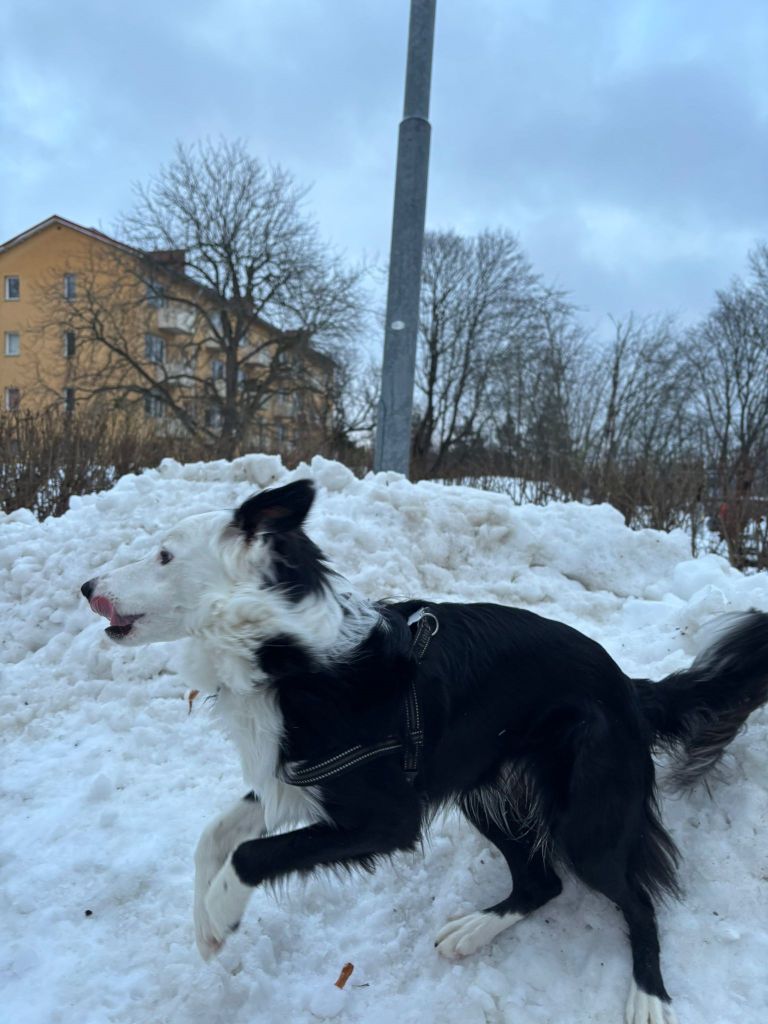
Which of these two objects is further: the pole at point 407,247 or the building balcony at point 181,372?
the building balcony at point 181,372

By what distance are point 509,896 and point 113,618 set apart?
5.72 feet

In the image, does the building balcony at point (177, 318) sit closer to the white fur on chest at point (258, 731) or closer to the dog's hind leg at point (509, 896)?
the white fur on chest at point (258, 731)

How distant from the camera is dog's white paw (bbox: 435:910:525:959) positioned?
225cm

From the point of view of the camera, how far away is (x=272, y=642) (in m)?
2.10

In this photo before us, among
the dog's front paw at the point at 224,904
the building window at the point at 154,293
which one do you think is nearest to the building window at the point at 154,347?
the building window at the point at 154,293

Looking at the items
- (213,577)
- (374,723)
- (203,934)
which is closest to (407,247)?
(213,577)

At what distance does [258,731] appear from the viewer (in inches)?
81.8

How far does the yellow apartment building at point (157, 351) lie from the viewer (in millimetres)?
23938

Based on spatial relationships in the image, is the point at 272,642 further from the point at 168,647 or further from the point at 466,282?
the point at 466,282

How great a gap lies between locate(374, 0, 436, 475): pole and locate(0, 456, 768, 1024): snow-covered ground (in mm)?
2837

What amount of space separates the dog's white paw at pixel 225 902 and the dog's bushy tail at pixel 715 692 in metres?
1.49

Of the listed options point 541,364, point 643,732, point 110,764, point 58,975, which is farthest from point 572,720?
point 541,364

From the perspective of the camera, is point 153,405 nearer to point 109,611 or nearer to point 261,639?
point 109,611

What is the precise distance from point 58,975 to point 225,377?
25.0 meters
